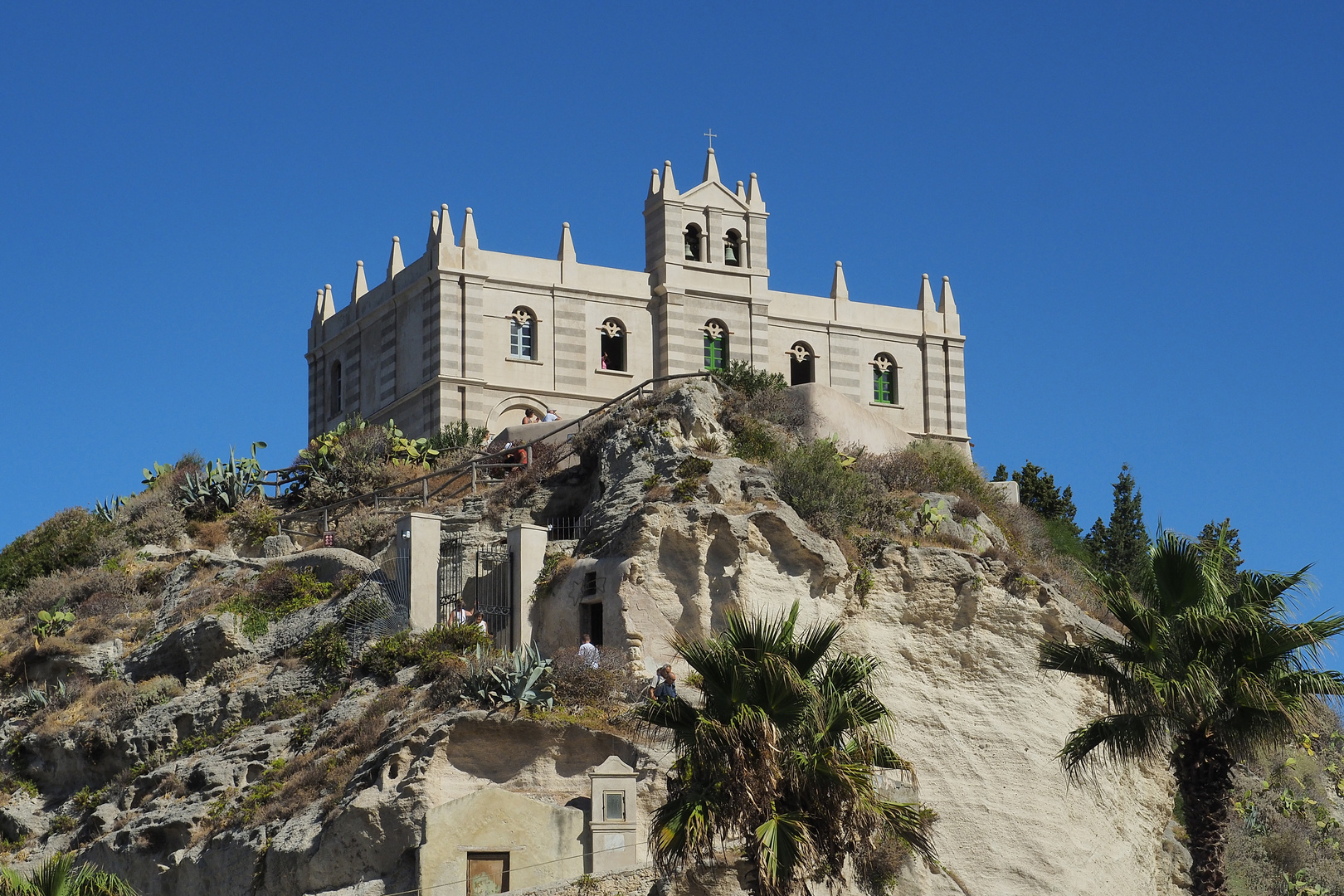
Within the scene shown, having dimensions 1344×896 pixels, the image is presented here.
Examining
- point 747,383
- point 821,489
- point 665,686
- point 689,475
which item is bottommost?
point 665,686

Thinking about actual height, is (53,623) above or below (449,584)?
below

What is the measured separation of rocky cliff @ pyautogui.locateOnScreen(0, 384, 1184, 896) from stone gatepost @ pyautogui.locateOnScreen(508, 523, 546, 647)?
295 millimetres

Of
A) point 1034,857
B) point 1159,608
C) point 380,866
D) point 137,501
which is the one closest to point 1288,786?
point 1034,857

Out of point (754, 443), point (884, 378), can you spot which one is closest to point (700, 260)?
point (884, 378)

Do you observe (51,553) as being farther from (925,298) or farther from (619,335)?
(925,298)

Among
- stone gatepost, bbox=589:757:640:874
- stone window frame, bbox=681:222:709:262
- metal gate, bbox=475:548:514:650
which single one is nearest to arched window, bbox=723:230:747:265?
stone window frame, bbox=681:222:709:262

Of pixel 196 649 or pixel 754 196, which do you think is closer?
pixel 196 649

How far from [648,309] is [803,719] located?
3313 centimetres

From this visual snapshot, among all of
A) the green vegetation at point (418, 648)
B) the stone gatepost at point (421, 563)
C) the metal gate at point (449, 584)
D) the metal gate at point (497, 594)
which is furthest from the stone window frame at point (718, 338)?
the green vegetation at point (418, 648)

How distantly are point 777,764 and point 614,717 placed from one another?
348 inches

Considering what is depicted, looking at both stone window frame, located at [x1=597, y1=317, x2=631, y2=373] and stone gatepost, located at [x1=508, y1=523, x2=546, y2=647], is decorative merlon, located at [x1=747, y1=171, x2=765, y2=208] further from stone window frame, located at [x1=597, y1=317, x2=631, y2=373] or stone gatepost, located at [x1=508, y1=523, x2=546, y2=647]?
stone gatepost, located at [x1=508, y1=523, x2=546, y2=647]

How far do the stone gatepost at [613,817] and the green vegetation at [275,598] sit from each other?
454 inches

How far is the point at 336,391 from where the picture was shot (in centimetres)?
5962

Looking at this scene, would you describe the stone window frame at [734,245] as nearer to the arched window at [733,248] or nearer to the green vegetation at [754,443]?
the arched window at [733,248]
